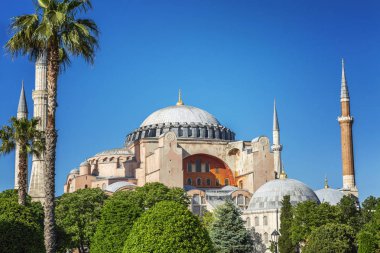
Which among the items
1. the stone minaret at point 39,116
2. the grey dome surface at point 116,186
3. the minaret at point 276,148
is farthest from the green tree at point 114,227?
the minaret at point 276,148

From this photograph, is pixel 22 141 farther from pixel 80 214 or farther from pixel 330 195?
pixel 330 195

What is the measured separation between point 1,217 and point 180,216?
8.52m

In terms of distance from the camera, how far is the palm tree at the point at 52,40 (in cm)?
2278

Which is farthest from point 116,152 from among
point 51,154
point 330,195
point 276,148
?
point 51,154

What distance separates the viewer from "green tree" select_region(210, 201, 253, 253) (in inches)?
1892

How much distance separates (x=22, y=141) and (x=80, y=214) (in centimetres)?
1877

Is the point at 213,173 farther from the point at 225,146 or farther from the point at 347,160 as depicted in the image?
the point at 347,160

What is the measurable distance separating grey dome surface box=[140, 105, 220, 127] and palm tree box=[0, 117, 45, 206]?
43.1 m

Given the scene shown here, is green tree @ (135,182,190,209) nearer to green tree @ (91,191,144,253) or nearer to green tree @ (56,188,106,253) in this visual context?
green tree @ (56,188,106,253)

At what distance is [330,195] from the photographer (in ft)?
237

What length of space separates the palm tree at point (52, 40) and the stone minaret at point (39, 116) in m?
38.3

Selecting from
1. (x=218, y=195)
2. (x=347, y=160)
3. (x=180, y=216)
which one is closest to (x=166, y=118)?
(x=218, y=195)

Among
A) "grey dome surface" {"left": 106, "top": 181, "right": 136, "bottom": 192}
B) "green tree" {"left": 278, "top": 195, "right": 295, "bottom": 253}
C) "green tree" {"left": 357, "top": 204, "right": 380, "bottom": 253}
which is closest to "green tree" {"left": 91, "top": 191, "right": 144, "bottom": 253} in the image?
"green tree" {"left": 357, "top": 204, "right": 380, "bottom": 253}

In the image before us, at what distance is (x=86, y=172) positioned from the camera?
78.2 metres
